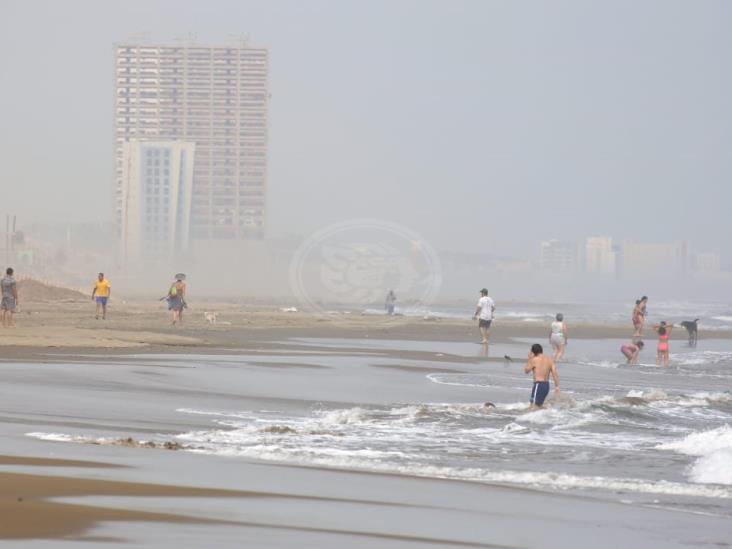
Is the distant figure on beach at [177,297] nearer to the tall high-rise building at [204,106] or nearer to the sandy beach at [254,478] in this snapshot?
the sandy beach at [254,478]

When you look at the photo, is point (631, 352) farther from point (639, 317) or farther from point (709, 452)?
point (709, 452)

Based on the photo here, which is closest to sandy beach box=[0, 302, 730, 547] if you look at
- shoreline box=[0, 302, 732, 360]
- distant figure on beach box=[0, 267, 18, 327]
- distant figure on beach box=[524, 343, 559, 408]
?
distant figure on beach box=[524, 343, 559, 408]

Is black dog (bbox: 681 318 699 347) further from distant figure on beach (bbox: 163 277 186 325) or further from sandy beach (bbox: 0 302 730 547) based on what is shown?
sandy beach (bbox: 0 302 730 547)

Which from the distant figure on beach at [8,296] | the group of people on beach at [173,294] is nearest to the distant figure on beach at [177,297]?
the group of people on beach at [173,294]

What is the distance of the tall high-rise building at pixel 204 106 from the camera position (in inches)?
7648

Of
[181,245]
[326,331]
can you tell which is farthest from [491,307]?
[181,245]

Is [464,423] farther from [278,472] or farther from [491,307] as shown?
[491,307]

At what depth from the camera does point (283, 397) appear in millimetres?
16734

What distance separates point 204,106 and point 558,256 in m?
58.1

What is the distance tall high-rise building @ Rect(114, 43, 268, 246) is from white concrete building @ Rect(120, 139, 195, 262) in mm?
13690

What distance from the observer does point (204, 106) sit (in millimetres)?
199625

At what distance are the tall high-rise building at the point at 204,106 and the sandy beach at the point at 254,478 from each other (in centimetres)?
17415

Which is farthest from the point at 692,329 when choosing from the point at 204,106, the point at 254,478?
the point at 204,106

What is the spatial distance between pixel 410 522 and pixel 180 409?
7.07 meters
